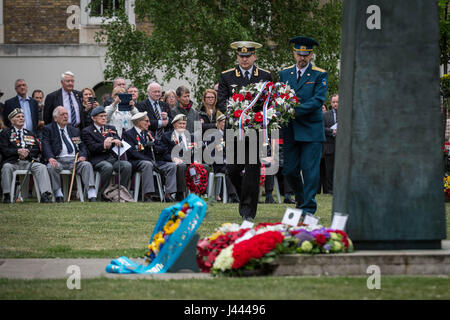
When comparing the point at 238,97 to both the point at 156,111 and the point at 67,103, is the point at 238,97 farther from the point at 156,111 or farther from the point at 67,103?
the point at 67,103

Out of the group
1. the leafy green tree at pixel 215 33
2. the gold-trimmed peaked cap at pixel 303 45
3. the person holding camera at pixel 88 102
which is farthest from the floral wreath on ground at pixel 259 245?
the leafy green tree at pixel 215 33

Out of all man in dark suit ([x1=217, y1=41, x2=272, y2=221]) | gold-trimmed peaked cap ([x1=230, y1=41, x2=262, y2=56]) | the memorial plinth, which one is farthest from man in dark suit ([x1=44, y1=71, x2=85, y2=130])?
the memorial plinth

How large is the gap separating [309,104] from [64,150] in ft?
26.3

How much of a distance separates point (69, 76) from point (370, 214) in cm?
1266

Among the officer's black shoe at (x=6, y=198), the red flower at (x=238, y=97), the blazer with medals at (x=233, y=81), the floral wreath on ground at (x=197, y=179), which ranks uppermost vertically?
the blazer with medals at (x=233, y=81)

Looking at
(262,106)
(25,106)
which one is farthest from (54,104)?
(262,106)

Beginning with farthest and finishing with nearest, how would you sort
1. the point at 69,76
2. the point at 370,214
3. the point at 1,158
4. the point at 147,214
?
the point at 69,76 < the point at 1,158 < the point at 147,214 < the point at 370,214

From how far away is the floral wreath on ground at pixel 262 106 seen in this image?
12.4 m

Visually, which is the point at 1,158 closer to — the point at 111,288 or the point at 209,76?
A: the point at 209,76

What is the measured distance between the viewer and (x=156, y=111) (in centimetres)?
2061

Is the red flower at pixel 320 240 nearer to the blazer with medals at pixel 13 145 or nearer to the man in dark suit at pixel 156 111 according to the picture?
the blazer with medals at pixel 13 145

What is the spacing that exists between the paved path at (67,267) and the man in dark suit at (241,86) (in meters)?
4.29

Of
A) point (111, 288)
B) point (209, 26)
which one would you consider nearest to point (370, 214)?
point (111, 288)

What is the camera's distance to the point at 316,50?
81.7 ft
